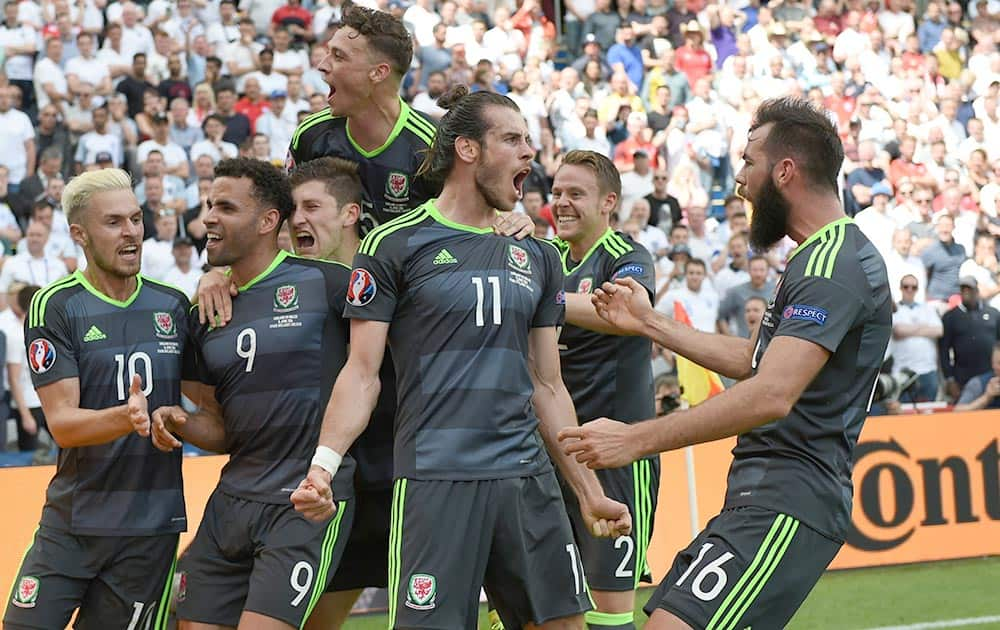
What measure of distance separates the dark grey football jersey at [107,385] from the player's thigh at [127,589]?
0.08m

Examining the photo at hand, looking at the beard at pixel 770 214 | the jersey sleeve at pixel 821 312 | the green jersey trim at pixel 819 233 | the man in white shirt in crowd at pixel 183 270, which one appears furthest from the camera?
the man in white shirt in crowd at pixel 183 270

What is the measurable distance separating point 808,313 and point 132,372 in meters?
2.97

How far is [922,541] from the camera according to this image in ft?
42.9

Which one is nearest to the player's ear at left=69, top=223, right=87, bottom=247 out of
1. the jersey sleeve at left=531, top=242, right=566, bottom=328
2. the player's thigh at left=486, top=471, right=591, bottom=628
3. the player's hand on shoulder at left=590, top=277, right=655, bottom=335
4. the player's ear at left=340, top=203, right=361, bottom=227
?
the player's ear at left=340, top=203, right=361, bottom=227

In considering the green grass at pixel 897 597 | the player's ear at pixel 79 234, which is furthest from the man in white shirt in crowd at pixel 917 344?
the player's ear at pixel 79 234

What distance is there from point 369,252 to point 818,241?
178 centimetres

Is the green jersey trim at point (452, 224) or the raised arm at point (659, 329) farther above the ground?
the green jersey trim at point (452, 224)

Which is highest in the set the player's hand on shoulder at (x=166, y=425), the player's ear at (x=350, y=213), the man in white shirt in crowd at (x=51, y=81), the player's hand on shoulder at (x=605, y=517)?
the man in white shirt in crowd at (x=51, y=81)

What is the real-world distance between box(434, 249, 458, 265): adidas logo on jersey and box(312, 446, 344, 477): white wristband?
2.83ft

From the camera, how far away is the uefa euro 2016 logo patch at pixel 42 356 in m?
6.28

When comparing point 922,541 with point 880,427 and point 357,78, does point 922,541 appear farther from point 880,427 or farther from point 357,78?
point 357,78

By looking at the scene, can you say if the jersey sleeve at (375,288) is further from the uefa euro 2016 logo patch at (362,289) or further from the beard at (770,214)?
the beard at (770,214)

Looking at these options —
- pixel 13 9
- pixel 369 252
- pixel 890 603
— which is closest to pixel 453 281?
pixel 369 252

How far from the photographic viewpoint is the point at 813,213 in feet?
18.2
